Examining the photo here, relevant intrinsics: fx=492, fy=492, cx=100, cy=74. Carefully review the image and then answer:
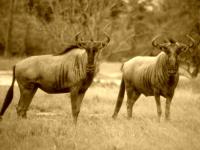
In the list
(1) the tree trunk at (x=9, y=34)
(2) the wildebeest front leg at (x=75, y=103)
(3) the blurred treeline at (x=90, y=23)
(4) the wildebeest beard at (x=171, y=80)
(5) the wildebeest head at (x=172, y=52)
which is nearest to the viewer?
(2) the wildebeest front leg at (x=75, y=103)

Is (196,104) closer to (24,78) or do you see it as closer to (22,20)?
(24,78)

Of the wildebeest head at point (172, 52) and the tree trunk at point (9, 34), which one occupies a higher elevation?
the wildebeest head at point (172, 52)

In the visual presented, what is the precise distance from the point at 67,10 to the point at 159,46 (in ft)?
32.1

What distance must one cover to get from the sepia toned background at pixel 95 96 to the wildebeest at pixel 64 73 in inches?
22.5

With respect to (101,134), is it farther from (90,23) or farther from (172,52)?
(90,23)

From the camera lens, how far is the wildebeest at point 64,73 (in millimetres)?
10758

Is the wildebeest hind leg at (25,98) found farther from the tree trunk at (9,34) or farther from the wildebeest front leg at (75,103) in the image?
the tree trunk at (9,34)

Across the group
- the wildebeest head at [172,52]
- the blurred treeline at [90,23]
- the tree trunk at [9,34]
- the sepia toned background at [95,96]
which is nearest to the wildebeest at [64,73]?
the sepia toned background at [95,96]

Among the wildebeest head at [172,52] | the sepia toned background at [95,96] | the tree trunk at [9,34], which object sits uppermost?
the wildebeest head at [172,52]

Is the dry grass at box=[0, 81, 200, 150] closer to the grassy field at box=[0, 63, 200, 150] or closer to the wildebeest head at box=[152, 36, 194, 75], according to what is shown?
the grassy field at box=[0, 63, 200, 150]

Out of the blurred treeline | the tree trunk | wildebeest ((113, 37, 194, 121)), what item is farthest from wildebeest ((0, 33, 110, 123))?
the tree trunk

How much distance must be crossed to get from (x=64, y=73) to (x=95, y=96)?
240 inches

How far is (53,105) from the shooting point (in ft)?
49.3

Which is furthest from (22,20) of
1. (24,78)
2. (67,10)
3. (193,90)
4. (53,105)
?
(24,78)
